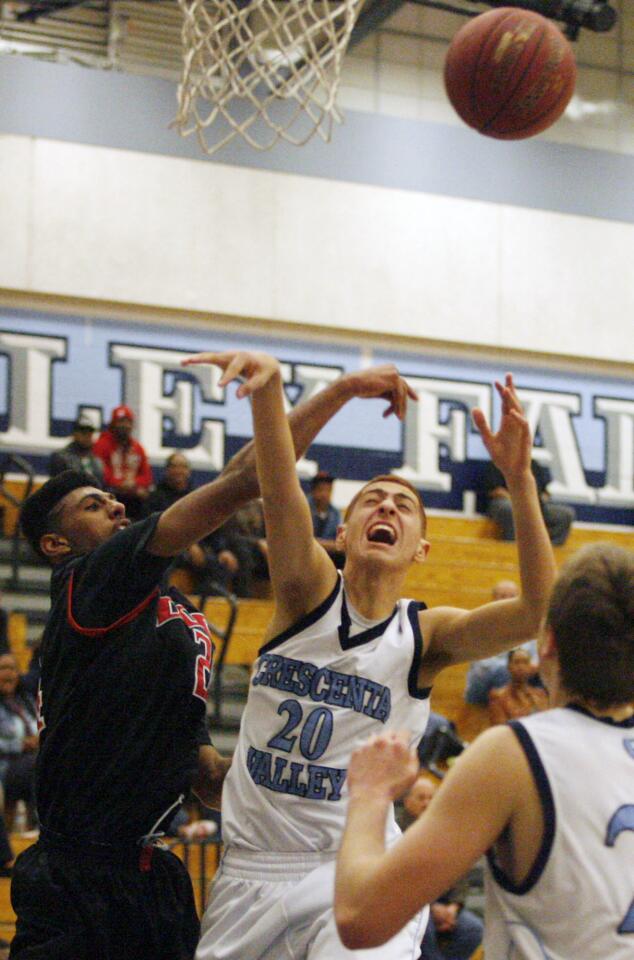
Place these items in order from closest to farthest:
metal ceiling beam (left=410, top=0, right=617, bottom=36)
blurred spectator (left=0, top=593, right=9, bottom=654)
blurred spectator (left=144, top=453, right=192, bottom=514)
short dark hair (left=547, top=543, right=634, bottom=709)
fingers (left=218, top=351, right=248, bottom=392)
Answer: short dark hair (left=547, top=543, right=634, bottom=709)
fingers (left=218, top=351, right=248, bottom=392)
blurred spectator (left=0, top=593, right=9, bottom=654)
blurred spectator (left=144, top=453, right=192, bottom=514)
metal ceiling beam (left=410, top=0, right=617, bottom=36)

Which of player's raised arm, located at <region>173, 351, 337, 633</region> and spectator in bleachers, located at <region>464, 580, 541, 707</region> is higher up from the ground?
player's raised arm, located at <region>173, 351, 337, 633</region>

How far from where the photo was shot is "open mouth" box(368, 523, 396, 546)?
12.7 feet

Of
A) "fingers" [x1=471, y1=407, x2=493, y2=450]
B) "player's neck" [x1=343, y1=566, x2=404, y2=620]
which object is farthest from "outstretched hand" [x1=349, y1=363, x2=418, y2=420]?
"player's neck" [x1=343, y1=566, x2=404, y2=620]

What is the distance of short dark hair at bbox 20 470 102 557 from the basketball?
5.12m

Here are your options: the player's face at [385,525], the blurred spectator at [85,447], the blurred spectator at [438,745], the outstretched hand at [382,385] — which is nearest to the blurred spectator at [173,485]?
the blurred spectator at [85,447]

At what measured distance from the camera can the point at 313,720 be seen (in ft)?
11.7

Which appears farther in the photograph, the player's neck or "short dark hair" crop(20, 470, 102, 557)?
"short dark hair" crop(20, 470, 102, 557)

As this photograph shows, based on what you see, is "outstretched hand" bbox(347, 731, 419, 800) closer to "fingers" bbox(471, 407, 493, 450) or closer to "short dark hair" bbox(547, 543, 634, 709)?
"short dark hair" bbox(547, 543, 634, 709)

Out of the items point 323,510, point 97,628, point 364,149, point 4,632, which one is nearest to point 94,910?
point 97,628

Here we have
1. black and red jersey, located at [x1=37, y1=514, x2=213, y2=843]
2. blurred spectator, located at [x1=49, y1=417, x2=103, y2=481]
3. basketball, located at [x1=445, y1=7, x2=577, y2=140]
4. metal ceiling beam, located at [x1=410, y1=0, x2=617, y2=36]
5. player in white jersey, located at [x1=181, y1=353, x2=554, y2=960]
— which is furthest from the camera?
metal ceiling beam, located at [x1=410, y1=0, x2=617, y2=36]

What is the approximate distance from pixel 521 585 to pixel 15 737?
220 inches

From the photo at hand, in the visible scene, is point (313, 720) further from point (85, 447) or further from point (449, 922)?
point (85, 447)

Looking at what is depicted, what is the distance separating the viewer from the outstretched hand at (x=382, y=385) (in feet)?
11.6

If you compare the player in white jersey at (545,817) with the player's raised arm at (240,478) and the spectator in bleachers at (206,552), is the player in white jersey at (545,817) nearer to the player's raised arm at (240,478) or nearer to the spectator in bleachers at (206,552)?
the player's raised arm at (240,478)
